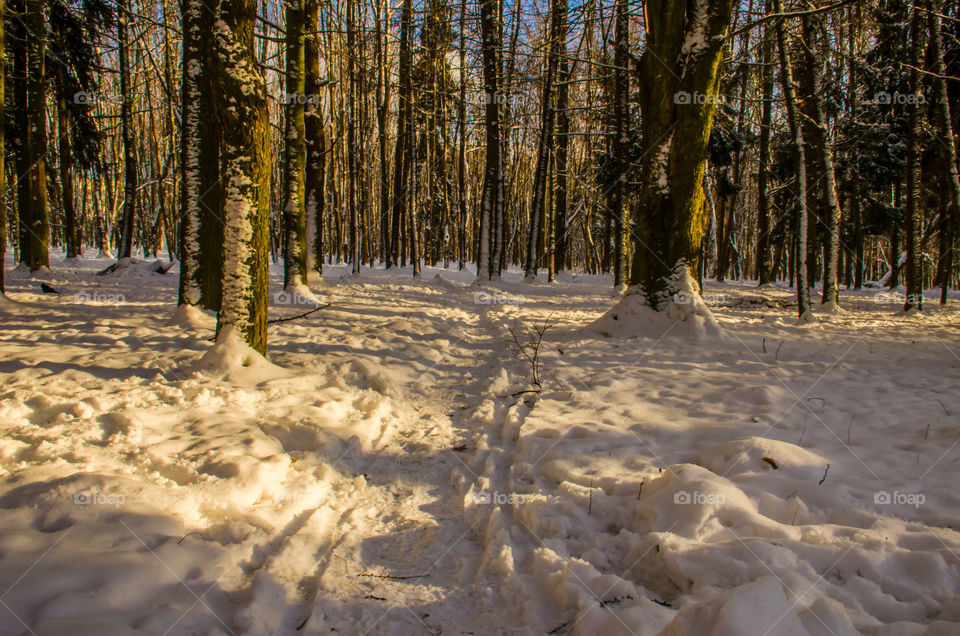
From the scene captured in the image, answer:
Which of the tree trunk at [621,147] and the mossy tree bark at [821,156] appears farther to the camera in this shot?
the tree trunk at [621,147]

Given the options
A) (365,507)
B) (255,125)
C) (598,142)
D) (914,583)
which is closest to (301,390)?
→ (365,507)

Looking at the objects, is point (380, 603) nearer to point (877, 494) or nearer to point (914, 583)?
point (914, 583)

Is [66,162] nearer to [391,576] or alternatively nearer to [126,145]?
[126,145]

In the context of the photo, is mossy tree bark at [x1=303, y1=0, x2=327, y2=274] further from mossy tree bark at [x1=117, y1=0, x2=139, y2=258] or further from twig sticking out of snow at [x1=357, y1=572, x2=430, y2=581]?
twig sticking out of snow at [x1=357, y1=572, x2=430, y2=581]

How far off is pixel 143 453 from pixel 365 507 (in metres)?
1.43

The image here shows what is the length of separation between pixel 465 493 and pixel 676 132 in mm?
6261

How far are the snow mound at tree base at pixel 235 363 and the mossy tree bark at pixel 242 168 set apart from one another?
11 centimetres

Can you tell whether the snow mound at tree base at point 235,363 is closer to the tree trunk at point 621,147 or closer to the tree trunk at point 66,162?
the tree trunk at point 621,147

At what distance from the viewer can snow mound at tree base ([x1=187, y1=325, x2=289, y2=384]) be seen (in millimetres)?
4332

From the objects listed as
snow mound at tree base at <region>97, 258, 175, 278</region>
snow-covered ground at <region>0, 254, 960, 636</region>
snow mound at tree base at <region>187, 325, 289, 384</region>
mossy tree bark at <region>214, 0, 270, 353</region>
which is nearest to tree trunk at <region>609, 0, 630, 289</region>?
snow-covered ground at <region>0, 254, 960, 636</region>

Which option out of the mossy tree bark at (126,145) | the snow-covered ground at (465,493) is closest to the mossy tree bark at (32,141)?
the mossy tree bark at (126,145)

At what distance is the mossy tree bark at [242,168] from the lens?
14.6 ft

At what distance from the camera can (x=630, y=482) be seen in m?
2.88

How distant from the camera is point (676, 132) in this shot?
6906 millimetres
